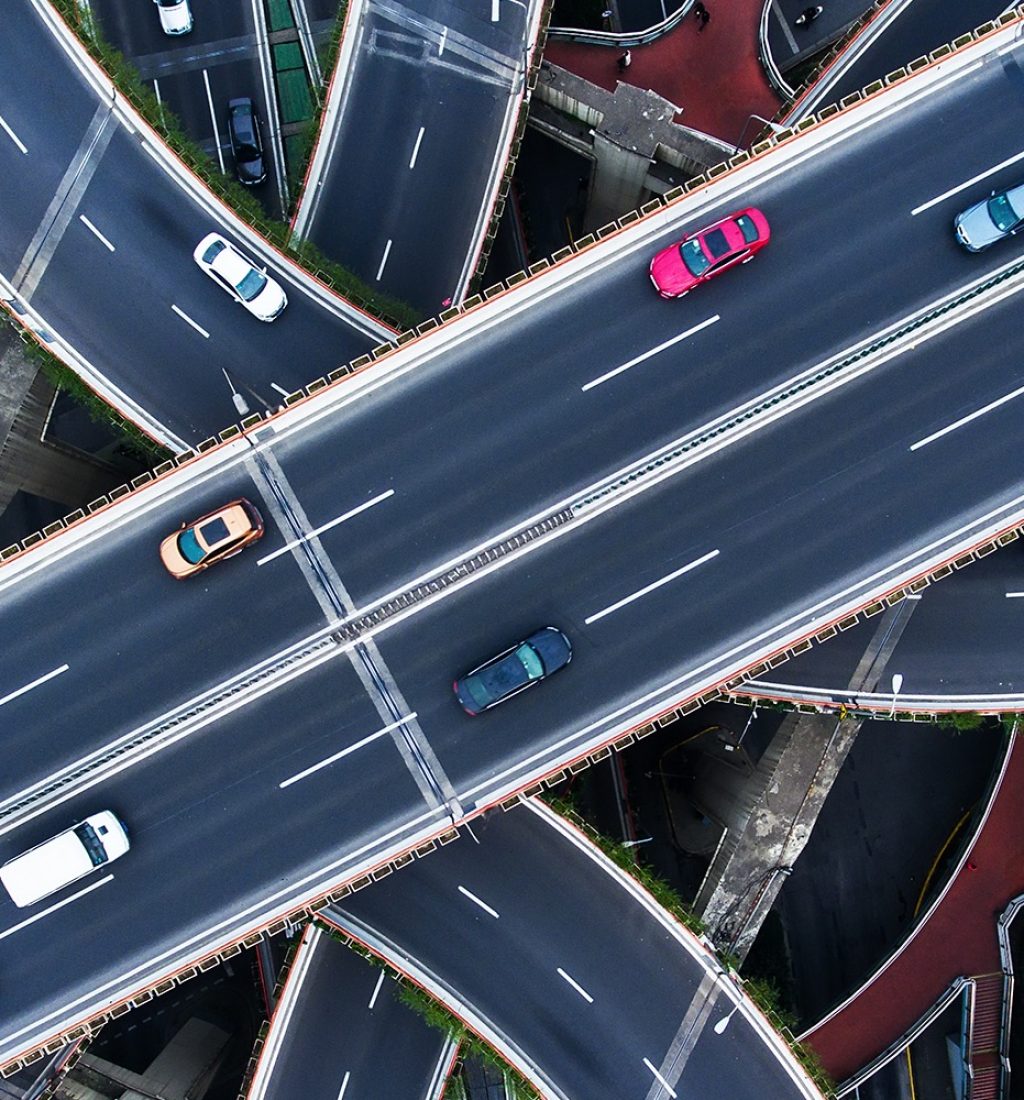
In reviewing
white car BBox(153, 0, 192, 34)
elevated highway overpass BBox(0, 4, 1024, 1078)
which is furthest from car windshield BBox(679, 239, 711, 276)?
white car BBox(153, 0, 192, 34)

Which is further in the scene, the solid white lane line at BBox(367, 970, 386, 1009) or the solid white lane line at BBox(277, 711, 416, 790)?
the solid white lane line at BBox(367, 970, 386, 1009)

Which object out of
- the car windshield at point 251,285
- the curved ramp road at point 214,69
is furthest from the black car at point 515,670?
the curved ramp road at point 214,69

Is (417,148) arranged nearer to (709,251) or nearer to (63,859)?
Result: (709,251)

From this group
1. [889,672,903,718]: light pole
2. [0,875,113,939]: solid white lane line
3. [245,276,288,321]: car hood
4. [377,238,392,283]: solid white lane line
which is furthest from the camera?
[377,238,392,283]: solid white lane line

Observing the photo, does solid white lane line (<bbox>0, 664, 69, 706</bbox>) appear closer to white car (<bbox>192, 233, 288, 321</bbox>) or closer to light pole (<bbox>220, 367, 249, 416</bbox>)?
light pole (<bbox>220, 367, 249, 416</bbox>)

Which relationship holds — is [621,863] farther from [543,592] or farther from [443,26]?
[443,26]

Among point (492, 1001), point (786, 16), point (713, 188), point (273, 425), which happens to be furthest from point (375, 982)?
point (786, 16)
